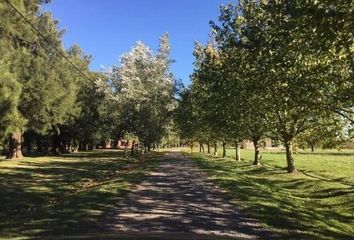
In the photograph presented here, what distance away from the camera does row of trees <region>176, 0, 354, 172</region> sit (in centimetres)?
1144

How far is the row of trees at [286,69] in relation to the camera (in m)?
11.4

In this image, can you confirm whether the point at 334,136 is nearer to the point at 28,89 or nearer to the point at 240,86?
the point at 240,86

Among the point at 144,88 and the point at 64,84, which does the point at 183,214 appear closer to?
the point at 144,88

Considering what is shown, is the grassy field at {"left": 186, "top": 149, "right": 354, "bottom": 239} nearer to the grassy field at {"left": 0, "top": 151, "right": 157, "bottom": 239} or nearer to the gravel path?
the gravel path

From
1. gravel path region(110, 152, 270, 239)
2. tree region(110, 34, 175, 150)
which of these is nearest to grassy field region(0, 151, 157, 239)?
gravel path region(110, 152, 270, 239)

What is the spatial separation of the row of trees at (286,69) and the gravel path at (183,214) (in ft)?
14.8

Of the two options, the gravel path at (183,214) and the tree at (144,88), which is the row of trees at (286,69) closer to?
the gravel path at (183,214)

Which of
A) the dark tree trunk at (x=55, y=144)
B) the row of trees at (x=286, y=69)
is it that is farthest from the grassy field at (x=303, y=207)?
the dark tree trunk at (x=55, y=144)

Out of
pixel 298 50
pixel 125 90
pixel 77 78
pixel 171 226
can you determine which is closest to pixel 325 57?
pixel 298 50

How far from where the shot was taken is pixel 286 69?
63.7ft

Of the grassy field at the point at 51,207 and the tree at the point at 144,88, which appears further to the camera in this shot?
the tree at the point at 144,88

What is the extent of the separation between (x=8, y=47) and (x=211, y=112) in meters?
17.5

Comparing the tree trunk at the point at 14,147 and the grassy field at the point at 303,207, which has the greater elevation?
the tree trunk at the point at 14,147

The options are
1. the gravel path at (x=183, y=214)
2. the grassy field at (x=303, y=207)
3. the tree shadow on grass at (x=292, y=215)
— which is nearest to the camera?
the gravel path at (x=183, y=214)
